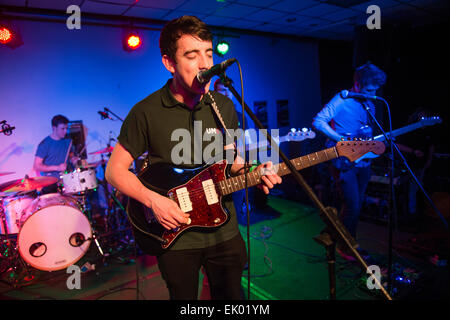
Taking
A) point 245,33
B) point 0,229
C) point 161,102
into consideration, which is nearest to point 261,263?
point 161,102

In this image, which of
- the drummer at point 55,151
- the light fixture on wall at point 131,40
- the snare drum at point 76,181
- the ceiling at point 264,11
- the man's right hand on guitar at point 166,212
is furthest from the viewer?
the light fixture on wall at point 131,40

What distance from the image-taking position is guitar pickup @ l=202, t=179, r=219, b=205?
194 centimetres

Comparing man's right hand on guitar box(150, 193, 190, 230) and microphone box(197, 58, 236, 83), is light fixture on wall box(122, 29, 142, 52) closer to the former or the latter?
microphone box(197, 58, 236, 83)

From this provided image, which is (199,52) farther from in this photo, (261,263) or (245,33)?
(245,33)

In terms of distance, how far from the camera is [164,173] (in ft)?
6.26

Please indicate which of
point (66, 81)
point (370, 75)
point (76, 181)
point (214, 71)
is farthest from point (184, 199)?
point (66, 81)

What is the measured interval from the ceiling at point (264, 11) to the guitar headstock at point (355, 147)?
4700mm

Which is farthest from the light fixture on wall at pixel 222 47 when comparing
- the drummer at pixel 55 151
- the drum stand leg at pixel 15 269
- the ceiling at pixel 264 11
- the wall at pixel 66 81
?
the drum stand leg at pixel 15 269

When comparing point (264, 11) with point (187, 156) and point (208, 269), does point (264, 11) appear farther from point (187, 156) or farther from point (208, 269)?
point (208, 269)

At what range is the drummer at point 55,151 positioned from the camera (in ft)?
18.0

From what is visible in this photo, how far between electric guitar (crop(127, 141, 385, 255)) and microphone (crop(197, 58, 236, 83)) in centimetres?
63

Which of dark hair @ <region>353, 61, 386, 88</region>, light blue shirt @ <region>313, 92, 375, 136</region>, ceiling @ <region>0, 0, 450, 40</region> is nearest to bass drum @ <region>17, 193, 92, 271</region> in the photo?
ceiling @ <region>0, 0, 450, 40</region>

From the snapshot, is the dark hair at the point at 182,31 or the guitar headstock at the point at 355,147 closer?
the dark hair at the point at 182,31

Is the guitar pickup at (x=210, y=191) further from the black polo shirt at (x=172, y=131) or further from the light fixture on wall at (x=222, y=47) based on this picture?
the light fixture on wall at (x=222, y=47)
